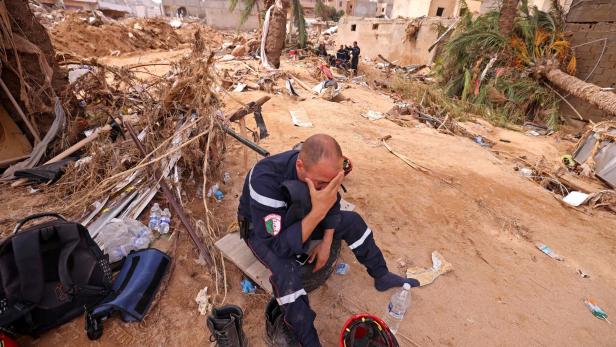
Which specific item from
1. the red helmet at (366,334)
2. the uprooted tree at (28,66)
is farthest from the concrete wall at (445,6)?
the red helmet at (366,334)

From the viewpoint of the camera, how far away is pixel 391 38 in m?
16.3

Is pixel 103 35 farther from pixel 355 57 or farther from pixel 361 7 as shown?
pixel 361 7

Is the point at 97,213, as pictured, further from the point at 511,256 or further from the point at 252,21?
the point at 252,21

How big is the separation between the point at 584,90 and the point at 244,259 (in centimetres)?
945

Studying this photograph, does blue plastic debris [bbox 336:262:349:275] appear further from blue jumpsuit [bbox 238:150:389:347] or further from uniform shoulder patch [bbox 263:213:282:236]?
uniform shoulder patch [bbox 263:213:282:236]

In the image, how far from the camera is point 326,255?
2074mm

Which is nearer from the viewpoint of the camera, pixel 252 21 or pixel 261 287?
pixel 261 287

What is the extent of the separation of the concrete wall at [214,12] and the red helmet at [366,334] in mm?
28406

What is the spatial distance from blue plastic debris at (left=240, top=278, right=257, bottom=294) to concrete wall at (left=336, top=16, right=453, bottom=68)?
15.0 meters

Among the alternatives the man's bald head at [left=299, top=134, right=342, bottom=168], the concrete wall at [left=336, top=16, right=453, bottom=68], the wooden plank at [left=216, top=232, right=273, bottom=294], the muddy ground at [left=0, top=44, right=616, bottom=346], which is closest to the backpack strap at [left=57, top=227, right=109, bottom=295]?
the muddy ground at [left=0, top=44, right=616, bottom=346]

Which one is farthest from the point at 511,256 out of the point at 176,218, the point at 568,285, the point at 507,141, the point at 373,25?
the point at 373,25

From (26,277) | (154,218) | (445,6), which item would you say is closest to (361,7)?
(445,6)

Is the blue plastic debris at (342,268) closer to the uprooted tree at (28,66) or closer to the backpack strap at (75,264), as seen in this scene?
the backpack strap at (75,264)

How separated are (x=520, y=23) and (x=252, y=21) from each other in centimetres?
2678
